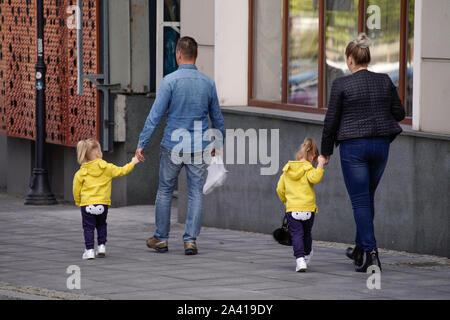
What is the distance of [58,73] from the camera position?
51.5ft

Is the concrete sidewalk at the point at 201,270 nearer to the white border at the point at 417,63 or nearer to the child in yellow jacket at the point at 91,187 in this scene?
the child in yellow jacket at the point at 91,187

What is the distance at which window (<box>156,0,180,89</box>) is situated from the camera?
14.0m

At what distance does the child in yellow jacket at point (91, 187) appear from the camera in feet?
31.2

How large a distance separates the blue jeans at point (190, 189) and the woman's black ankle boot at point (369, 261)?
183 centimetres

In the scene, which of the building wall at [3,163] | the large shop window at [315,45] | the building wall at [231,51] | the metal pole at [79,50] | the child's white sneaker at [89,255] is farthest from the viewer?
the building wall at [3,163]

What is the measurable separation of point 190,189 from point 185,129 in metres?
0.58

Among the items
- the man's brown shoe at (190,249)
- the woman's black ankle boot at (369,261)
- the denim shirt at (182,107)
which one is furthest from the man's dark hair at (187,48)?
the woman's black ankle boot at (369,261)

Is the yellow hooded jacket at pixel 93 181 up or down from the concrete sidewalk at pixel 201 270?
up

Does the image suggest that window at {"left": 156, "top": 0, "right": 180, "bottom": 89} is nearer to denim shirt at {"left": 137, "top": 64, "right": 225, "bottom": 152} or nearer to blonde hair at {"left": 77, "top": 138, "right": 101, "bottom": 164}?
denim shirt at {"left": 137, "top": 64, "right": 225, "bottom": 152}

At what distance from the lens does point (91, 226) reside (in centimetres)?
955

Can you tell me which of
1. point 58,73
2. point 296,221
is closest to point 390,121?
point 296,221

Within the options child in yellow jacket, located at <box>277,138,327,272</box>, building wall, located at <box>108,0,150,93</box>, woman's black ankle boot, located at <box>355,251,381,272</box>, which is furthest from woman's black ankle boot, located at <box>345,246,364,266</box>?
building wall, located at <box>108,0,150,93</box>

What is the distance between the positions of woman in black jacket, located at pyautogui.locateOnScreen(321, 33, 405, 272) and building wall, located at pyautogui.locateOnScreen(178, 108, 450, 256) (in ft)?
3.97

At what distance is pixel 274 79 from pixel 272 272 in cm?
417
